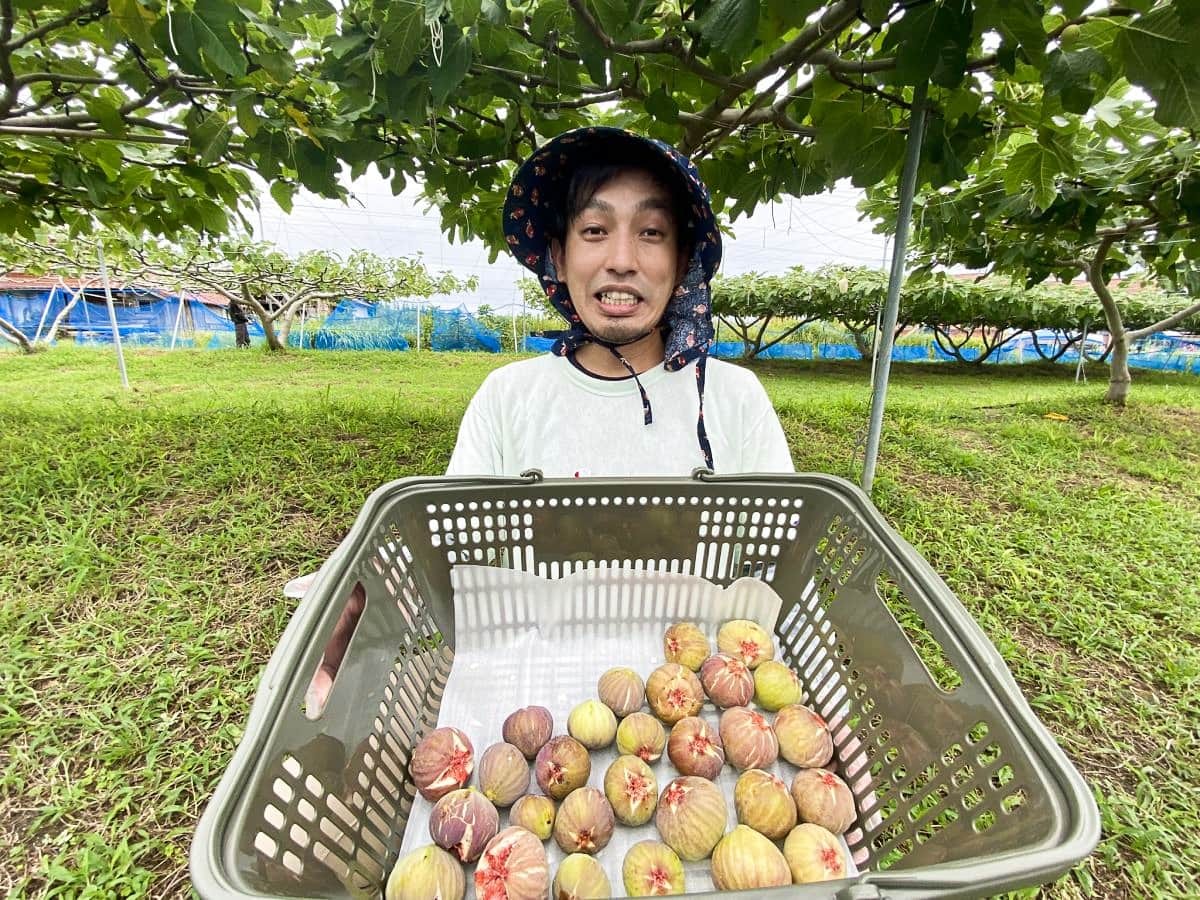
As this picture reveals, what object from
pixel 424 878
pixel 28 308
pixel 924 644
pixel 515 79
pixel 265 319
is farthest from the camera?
pixel 28 308

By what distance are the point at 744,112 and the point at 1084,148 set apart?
2.11m

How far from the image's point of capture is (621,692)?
1270 millimetres

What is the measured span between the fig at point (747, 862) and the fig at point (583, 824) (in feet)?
0.68

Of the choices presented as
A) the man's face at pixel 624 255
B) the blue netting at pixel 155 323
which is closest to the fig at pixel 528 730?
the man's face at pixel 624 255

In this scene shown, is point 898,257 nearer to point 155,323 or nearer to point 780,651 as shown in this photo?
point 780,651

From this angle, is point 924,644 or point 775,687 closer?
point 775,687

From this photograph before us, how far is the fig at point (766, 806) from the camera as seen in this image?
1043mm

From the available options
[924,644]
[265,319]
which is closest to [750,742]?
[924,644]

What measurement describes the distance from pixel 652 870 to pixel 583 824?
0.15m

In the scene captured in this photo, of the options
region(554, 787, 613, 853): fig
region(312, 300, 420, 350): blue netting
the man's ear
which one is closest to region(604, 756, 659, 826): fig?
region(554, 787, 613, 853): fig

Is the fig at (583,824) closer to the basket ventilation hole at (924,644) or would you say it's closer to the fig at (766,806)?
the fig at (766,806)

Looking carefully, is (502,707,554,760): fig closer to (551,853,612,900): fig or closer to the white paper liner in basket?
the white paper liner in basket

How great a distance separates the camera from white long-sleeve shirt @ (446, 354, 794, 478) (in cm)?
158

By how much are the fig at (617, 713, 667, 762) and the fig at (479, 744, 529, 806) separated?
22 centimetres
